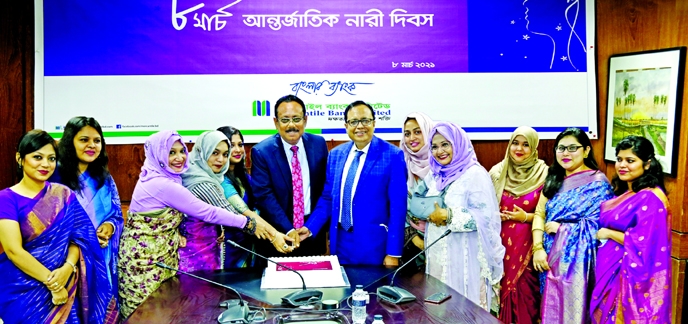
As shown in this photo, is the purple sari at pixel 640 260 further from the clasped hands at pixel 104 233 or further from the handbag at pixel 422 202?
the clasped hands at pixel 104 233

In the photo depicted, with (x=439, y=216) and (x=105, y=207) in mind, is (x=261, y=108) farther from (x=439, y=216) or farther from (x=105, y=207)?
(x=439, y=216)

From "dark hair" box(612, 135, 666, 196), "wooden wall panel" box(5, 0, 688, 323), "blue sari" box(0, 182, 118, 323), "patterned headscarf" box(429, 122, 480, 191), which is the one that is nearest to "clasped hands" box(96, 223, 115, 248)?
"blue sari" box(0, 182, 118, 323)

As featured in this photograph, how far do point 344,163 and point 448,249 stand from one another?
0.71 metres

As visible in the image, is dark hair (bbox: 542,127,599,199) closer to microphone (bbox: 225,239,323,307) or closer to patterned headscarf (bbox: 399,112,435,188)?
patterned headscarf (bbox: 399,112,435,188)

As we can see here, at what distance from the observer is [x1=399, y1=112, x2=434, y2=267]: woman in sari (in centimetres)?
315

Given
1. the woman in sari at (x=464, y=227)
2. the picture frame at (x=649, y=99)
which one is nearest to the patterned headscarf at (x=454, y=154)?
the woman in sari at (x=464, y=227)

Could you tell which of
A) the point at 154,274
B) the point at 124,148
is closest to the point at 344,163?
the point at 154,274

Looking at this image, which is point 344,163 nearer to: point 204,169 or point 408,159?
point 408,159

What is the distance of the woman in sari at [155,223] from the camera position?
9.25ft

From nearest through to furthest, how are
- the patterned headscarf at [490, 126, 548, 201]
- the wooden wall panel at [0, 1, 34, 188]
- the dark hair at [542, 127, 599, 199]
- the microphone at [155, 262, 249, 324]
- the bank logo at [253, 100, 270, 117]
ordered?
the microphone at [155, 262, 249, 324] < the dark hair at [542, 127, 599, 199] < the patterned headscarf at [490, 126, 548, 201] < the wooden wall panel at [0, 1, 34, 188] < the bank logo at [253, 100, 270, 117]

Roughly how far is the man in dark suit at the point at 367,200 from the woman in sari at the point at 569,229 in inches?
33.4

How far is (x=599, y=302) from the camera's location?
2.98m

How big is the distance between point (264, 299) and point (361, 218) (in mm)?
987

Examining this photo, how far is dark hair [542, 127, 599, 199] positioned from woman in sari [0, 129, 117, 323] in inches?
95.7
